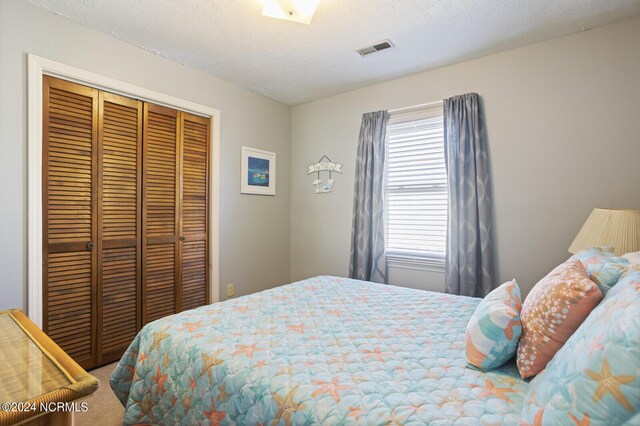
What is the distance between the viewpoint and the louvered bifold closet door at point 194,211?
2986 millimetres

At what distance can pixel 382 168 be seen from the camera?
3.27 meters

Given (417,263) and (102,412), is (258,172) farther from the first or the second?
(102,412)

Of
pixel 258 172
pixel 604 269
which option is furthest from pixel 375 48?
pixel 604 269

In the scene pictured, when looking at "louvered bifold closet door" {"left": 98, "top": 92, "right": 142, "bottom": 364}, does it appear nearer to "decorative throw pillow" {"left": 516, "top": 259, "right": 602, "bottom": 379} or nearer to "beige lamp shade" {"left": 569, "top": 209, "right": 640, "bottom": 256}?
"decorative throw pillow" {"left": 516, "top": 259, "right": 602, "bottom": 379}

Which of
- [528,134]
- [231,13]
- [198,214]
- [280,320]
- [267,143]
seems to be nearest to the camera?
[280,320]

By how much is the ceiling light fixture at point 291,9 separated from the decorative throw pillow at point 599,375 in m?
2.01

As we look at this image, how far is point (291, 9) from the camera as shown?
1.97 meters

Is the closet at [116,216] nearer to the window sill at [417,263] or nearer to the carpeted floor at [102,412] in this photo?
the carpeted floor at [102,412]

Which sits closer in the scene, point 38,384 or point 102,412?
point 38,384

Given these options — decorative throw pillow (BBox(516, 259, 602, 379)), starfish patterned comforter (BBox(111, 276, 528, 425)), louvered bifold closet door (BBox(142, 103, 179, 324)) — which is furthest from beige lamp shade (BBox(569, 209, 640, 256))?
louvered bifold closet door (BBox(142, 103, 179, 324))

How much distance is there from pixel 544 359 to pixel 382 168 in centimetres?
242

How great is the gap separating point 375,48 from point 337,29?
0.43 meters

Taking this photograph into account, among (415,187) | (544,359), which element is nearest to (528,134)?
(415,187)

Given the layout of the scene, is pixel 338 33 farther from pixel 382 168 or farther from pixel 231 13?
pixel 382 168
